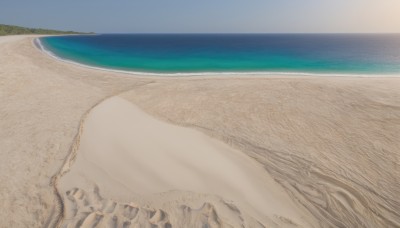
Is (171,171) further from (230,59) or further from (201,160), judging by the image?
(230,59)

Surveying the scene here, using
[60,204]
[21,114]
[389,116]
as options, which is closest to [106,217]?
[60,204]

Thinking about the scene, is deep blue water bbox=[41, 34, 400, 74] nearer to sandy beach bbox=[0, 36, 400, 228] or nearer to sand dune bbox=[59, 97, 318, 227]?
sandy beach bbox=[0, 36, 400, 228]

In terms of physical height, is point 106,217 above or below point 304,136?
below

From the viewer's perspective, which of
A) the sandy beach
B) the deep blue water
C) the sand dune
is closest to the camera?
the sandy beach

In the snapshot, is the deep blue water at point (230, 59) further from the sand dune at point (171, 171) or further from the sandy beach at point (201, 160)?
the sand dune at point (171, 171)

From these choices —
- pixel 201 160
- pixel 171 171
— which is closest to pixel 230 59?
pixel 201 160

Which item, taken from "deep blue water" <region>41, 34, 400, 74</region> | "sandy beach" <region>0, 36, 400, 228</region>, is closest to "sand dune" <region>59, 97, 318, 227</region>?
"sandy beach" <region>0, 36, 400, 228</region>

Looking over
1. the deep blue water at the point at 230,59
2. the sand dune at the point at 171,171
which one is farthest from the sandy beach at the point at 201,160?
the deep blue water at the point at 230,59

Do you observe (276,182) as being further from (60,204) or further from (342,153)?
(60,204)

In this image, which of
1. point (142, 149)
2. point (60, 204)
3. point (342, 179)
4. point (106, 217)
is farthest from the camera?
point (142, 149)
